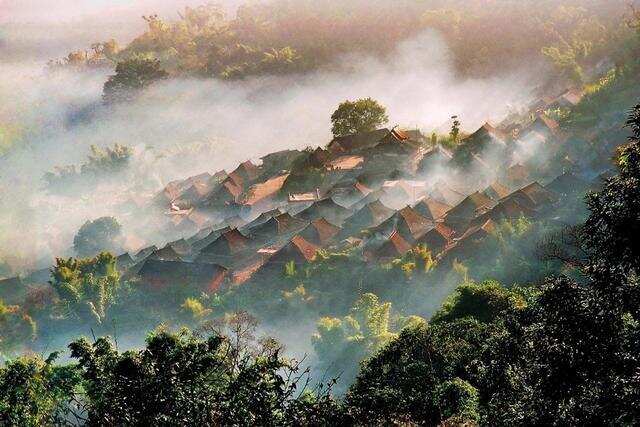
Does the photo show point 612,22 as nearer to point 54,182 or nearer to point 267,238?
point 267,238

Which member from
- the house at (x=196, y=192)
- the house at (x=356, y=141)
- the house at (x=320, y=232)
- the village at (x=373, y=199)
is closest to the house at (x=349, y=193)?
the village at (x=373, y=199)

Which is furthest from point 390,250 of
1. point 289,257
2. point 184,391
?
point 184,391

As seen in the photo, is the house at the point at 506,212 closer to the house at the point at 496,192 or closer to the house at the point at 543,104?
the house at the point at 496,192

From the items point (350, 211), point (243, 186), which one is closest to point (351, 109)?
point (243, 186)

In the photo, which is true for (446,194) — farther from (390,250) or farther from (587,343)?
(587,343)

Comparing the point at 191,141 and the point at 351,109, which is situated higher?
the point at 191,141

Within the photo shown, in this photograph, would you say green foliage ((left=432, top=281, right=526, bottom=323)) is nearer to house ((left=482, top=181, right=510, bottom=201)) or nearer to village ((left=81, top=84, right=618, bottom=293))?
village ((left=81, top=84, right=618, bottom=293))
